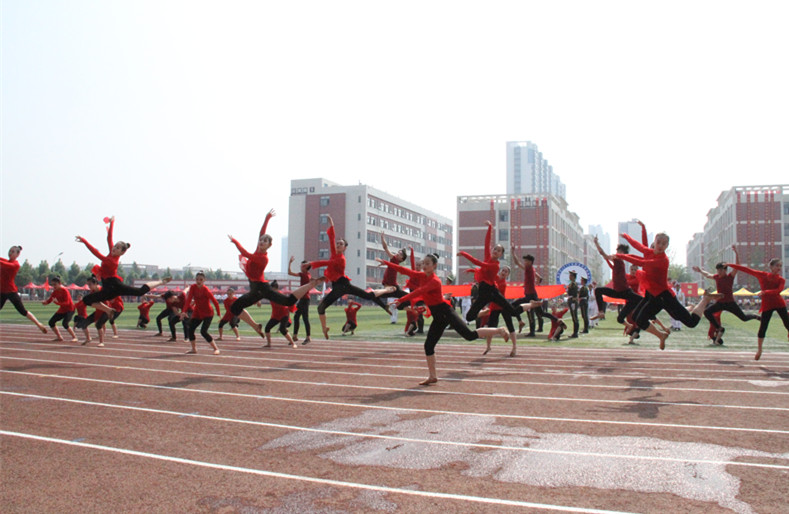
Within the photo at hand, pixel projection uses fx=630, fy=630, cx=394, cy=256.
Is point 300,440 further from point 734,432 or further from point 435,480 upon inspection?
point 734,432

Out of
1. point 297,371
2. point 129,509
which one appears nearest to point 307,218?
point 297,371

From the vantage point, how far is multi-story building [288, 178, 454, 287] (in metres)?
110

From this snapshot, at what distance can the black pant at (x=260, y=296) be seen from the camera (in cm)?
1259

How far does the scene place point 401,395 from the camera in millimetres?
8875

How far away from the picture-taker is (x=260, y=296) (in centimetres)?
1276

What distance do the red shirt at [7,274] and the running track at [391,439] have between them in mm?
4014

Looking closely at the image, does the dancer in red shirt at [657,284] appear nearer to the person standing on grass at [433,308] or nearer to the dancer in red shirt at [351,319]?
the person standing on grass at [433,308]

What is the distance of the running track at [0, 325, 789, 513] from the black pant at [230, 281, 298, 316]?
1525mm

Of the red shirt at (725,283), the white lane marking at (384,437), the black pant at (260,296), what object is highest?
the red shirt at (725,283)

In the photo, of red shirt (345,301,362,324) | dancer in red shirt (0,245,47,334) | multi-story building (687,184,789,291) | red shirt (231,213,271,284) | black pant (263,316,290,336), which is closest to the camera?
red shirt (231,213,271,284)

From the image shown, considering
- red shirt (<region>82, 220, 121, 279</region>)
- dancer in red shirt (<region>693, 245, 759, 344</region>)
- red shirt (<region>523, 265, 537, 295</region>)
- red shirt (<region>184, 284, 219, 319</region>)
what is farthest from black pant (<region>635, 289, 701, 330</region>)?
red shirt (<region>82, 220, 121, 279</region>)

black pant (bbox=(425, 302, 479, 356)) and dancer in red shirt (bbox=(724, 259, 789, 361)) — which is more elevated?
dancer in red shirt (bbox=(724, 259, 789, 361))

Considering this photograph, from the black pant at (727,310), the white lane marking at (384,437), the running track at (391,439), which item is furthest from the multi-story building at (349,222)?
the white lane marking at (384,437)

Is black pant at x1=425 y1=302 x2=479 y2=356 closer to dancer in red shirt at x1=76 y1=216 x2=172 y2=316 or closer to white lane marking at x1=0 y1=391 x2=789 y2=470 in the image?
white lane marking at x1=0 y1=391 x2=789 y2=470
